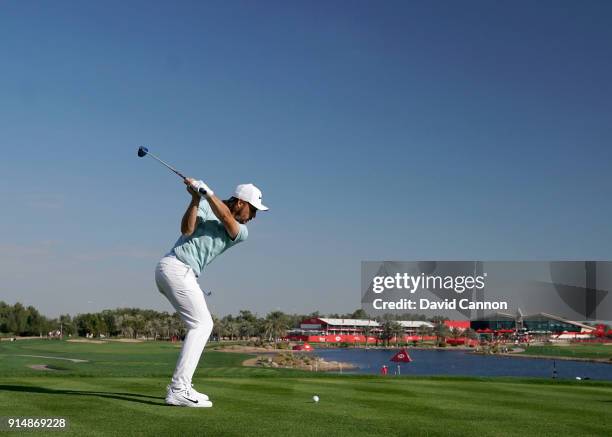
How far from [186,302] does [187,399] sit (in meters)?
1.06

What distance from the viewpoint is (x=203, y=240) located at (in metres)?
7.45

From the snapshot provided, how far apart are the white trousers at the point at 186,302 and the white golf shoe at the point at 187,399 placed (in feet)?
0.41

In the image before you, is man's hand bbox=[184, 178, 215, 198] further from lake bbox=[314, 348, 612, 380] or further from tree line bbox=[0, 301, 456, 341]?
tree line bbox=[0, 301, 456, 341]

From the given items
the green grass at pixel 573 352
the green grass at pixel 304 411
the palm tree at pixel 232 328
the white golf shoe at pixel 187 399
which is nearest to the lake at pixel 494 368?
the green grass at pixel 573 352

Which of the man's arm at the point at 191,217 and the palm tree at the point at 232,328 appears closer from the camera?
the man's arm at the point at 191,217

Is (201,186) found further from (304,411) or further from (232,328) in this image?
(232,328)

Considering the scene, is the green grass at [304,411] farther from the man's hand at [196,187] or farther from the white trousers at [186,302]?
the man's hand at [196,187]

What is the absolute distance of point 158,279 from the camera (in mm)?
7414

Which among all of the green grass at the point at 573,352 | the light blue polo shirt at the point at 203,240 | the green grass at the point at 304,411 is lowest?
the green grass at the point at 573,352

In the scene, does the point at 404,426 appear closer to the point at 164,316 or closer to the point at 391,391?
the point at 391,391

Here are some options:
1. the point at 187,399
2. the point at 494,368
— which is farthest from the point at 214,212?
the point at 494,368

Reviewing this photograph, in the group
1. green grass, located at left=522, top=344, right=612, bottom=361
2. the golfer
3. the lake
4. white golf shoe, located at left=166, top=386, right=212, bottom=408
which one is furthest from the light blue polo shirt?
green grass, located at left=522, top=344, right=612, bottom=361

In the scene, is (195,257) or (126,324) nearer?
(195,257)

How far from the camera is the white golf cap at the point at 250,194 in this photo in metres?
7.46
